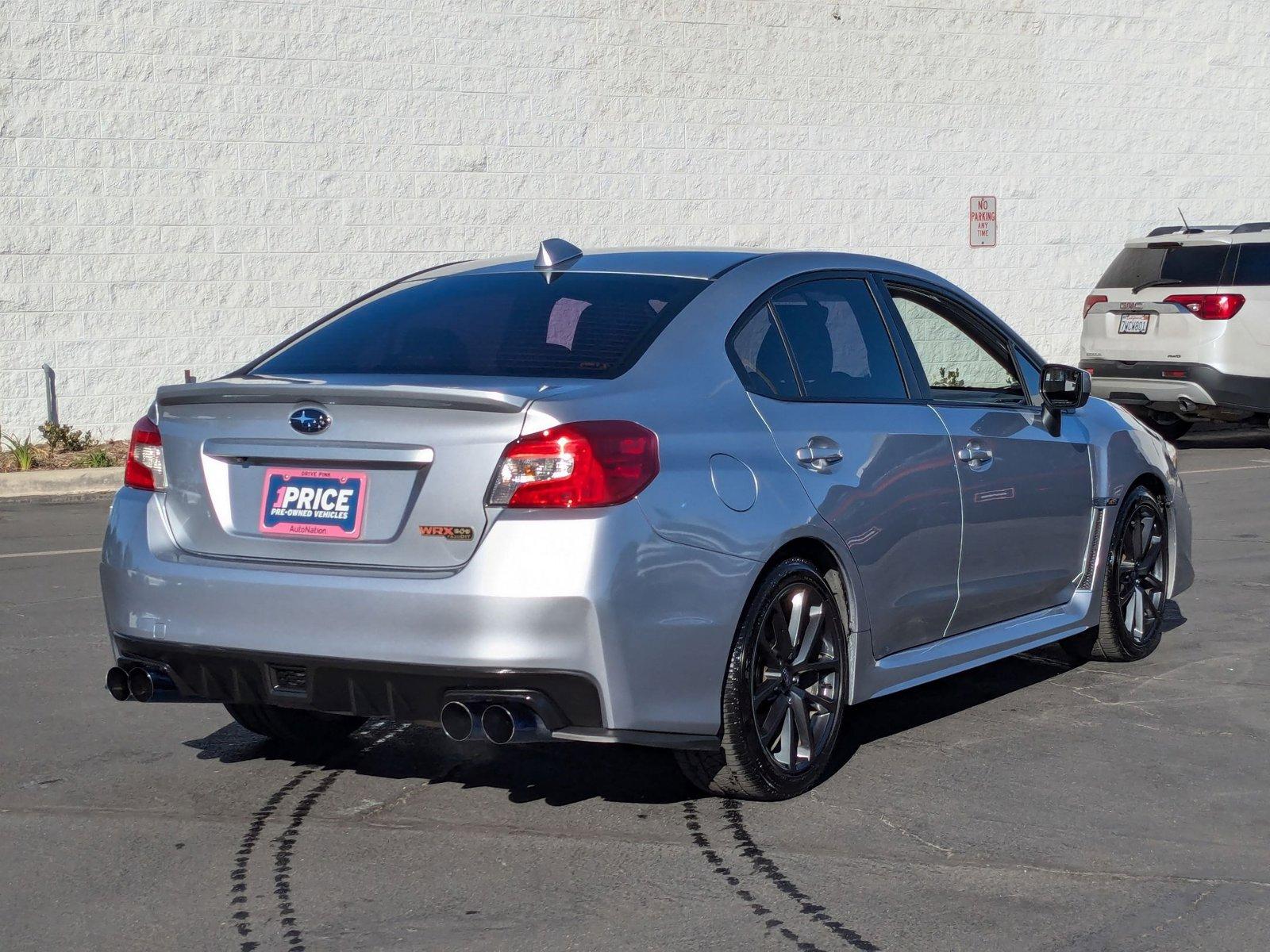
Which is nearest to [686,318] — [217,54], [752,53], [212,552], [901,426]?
[901,426]

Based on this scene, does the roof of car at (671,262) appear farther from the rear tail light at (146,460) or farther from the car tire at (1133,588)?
the car tire at (1133,588)

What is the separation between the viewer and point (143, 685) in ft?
15.8

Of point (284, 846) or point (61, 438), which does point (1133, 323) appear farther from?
point (284, 846)

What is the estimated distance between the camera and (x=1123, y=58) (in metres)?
21.3

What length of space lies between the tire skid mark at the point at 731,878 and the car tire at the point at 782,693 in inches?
4.1

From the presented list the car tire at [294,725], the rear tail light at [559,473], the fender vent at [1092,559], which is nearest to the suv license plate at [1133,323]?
the fender vent at [1092,559]

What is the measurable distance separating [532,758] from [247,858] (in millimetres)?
1233

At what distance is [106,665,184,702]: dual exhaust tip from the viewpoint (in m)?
4.79

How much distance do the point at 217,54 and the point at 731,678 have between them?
12980 mm

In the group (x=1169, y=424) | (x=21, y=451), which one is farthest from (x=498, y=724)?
(x=1169, y=424)

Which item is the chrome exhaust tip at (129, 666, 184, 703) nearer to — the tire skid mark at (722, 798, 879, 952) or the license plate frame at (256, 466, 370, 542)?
the license plate frame at (256, 466, 370, 542)

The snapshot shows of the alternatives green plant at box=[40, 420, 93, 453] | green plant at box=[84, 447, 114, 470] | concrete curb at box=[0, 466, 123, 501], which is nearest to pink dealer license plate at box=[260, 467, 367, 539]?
concrete curb at box=[0, 466, 123, 501]

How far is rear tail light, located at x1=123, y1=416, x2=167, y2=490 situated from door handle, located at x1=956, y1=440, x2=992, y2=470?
2632 mm

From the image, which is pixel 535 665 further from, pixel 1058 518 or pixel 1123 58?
pixel 1123 58
